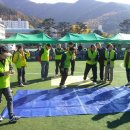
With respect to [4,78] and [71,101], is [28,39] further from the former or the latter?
[4,78]

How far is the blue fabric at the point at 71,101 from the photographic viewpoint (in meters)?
8.78

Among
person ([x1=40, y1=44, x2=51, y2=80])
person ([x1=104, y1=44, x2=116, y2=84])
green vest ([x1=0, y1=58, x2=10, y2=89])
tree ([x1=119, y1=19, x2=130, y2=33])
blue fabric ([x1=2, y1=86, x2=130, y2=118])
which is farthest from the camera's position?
tree ([x1=119, y1=19, x2=130, y2=33])

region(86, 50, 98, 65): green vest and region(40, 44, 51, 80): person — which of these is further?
region(40, 44, 51, 80): person

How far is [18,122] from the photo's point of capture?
7.86 meters

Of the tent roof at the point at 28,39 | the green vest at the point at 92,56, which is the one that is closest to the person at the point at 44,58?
the green vest at the point at 92,56

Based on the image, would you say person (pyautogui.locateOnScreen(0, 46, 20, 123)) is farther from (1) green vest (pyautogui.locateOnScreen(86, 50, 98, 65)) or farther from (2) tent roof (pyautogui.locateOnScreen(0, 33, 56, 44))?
(2) tent roof (pyautogui.locateOnScreen(0, 33, 56, 44))

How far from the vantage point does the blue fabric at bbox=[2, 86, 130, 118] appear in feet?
28.8

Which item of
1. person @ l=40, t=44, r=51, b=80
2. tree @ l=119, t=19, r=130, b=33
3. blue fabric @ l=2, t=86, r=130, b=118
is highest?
tree @ l=119, t=19, r=130, b=33

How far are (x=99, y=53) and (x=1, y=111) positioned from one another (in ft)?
22.9

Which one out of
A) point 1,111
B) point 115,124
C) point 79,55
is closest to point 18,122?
point 1,111

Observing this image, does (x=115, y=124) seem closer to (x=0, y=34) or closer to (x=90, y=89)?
(x=90, y=89)

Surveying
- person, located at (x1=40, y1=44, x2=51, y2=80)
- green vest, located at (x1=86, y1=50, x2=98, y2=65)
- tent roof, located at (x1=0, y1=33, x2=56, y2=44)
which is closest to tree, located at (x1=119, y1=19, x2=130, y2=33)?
tent roof, located at (x1=0, y1=33, x2=56, y2=44)

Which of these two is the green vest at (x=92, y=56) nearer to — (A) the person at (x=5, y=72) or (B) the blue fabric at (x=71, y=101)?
(B) the blue fabric at (x=71, y=101)

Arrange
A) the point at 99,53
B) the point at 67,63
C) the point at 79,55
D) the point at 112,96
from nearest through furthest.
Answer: the point at 112,96, the point at 67,63, the point at 99,53, the point at 79,55
